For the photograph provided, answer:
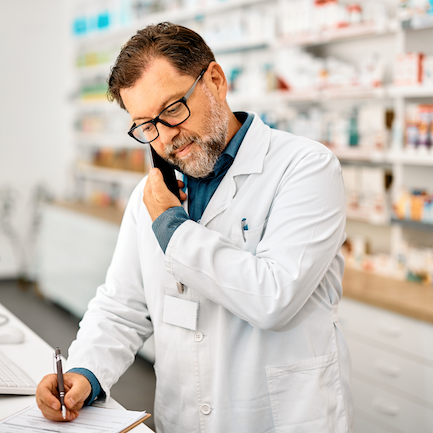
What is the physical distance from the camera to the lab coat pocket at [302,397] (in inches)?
48.1

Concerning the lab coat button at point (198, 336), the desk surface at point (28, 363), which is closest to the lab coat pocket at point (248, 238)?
the lab coat button at point (198, 336)

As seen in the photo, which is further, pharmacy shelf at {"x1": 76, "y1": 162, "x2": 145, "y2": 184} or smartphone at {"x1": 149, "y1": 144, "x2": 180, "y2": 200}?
pharmacy shelf at {"x1": 76, "y1": 162, "x2": 145, "y2": 184}

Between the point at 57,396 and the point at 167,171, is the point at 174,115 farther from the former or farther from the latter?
the point at 57,396

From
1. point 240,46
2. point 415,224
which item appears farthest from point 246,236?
point 240,46

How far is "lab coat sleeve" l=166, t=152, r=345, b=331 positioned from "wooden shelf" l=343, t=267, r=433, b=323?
1318 mm

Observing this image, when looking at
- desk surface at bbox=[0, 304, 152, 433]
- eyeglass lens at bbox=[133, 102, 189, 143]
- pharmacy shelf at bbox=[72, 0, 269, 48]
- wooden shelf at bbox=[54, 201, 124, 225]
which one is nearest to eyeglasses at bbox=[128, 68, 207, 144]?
eyeglass lens at bbox=[133, 102, 189, 143]

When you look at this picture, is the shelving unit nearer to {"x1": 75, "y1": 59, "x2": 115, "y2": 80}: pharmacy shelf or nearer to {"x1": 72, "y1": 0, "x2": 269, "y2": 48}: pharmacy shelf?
{"x1": 72, "y1": 0, "x2": 269, "y2": 48}: pharmacy shelf

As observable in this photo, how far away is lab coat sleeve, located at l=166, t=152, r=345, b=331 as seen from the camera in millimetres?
1110

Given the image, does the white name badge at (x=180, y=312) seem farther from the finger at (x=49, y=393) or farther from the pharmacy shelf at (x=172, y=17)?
the pharmacy shelf at (x=172, y=17)

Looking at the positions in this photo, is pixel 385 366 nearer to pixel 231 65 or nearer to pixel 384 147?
pixel 384 147

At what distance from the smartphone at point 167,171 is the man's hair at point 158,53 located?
203 mm

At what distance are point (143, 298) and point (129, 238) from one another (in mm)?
169

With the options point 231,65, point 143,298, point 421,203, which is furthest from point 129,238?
point 231,65

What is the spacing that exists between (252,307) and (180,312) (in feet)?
0.83
